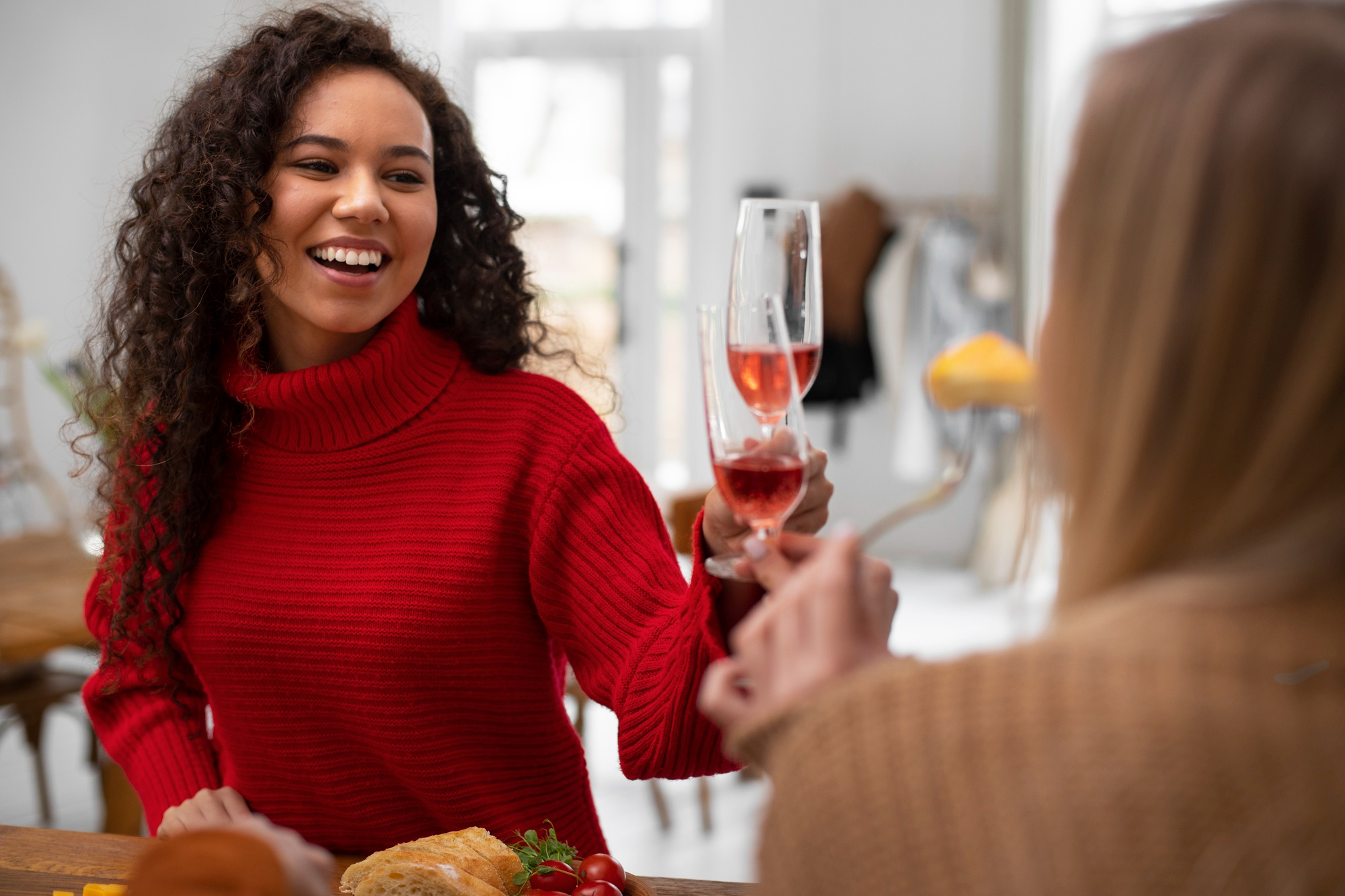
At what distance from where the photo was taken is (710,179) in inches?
256

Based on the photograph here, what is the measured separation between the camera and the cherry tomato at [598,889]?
1116mm

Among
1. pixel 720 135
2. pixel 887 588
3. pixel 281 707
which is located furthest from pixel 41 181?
pixel 887 588

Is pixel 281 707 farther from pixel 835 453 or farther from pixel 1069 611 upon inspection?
pixel 835 453

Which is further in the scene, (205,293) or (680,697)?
(205,293)

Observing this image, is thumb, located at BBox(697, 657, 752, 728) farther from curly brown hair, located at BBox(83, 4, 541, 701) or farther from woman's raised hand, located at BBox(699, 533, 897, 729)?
curly brown hair, located at BBox(83, 4, 541, 701)

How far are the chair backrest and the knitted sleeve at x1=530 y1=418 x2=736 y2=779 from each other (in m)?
4.82

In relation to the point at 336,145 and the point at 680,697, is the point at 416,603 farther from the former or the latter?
the point at 336,145

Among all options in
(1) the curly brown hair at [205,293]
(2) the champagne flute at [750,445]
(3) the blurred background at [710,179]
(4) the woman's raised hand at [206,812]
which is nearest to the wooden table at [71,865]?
(4) the woman's raised hand at [206,812]

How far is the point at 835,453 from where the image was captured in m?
6.58

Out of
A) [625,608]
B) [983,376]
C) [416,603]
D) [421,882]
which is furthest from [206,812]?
[983,376]

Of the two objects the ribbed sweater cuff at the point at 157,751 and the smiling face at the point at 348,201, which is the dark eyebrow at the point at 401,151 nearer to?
the smiling face at the point at 348,201

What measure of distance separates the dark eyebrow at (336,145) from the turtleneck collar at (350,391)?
22 centimetres

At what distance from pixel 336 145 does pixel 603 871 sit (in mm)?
925

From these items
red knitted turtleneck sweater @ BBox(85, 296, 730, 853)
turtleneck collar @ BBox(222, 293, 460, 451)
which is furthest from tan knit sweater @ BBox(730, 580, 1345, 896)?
turtleneck collar @ BBox(222, 293, 460, 451)
